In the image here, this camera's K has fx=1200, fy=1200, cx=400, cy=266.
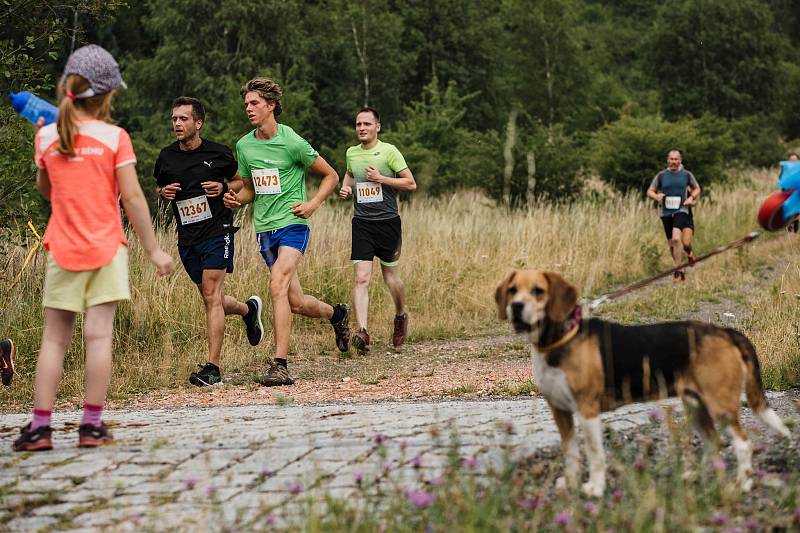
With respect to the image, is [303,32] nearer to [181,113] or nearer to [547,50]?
[547,50]

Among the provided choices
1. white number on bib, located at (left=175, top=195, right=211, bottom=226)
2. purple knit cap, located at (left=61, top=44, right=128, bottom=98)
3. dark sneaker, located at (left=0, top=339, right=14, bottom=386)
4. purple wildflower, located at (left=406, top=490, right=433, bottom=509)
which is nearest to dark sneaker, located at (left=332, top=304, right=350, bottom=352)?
white number on bib, located at (left=175, top=195, right=211, bottom=226)

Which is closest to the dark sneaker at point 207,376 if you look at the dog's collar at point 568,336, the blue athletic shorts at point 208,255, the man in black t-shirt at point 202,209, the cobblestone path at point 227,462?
the man in black t-shirt at point 202,209

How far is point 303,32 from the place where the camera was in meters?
43.4

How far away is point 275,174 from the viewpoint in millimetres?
10148

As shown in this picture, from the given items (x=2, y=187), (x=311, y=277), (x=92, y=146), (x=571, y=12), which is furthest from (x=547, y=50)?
(x=92, y=146)

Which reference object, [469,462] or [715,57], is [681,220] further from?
[715,57]

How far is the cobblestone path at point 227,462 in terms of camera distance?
4750 mm

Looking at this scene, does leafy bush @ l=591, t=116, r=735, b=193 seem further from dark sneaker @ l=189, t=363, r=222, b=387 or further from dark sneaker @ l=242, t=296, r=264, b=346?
dark sneaker @ l=189, t=363, r=222, b=387

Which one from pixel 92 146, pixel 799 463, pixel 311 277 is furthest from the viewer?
pixel 311 277

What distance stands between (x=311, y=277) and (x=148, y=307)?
259 centimetres

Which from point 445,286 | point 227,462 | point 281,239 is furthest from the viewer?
point 445,286

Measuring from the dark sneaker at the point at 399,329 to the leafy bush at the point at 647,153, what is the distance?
15189 millimetres

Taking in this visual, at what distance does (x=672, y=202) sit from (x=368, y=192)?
24.3ft

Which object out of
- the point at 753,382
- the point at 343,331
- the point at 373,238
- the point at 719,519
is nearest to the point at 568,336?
the point at 753,382
